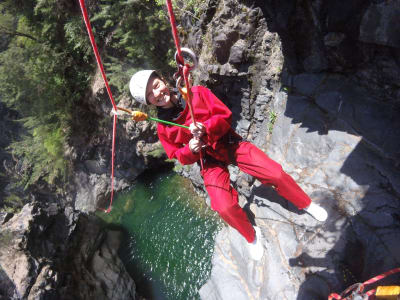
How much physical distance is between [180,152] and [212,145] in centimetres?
42

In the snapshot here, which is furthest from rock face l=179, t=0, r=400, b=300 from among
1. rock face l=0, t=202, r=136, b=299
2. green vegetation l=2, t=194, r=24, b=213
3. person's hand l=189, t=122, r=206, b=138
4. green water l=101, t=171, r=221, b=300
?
green vegetation l=2, t=194, r=24, b=213

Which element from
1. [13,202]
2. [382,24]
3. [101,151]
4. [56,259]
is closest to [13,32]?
[101,151]

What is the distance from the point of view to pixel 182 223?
6.52 meters

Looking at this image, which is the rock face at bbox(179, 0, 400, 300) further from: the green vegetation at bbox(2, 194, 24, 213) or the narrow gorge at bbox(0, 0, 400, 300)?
the green vegetation at bbox(2, 194, 24, 213)

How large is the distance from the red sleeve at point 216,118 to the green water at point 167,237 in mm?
3552

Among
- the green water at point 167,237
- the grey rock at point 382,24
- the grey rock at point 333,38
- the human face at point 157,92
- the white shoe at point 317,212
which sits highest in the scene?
the grey rock at point 382,24

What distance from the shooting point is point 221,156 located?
3.24 metres

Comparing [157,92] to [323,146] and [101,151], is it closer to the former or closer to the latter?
[323,146]

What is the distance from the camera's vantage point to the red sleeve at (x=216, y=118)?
2902 mm

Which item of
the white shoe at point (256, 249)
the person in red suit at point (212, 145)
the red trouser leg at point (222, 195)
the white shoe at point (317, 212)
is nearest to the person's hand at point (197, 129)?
the person in red suit at point (212, 145)

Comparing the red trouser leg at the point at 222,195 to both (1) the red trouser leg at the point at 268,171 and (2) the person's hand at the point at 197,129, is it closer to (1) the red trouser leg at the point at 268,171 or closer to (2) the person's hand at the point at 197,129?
(1) the red trouser leg at the point at 268,171

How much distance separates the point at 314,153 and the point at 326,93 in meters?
0.99

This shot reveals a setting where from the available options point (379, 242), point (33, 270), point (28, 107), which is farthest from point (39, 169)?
point (379, 242)

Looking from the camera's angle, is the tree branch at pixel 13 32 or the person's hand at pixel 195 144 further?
the tree branch at pixel 13 32
